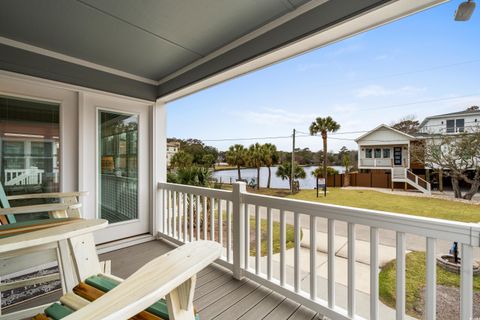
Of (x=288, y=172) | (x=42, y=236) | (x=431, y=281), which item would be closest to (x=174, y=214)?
(x=288, y=172)

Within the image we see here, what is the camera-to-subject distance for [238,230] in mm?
2219

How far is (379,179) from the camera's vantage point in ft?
7.88

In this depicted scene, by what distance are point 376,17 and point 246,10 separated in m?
0.96

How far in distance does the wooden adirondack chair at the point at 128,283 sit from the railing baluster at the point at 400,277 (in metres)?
1.17

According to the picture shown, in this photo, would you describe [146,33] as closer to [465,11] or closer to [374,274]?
[465,11]

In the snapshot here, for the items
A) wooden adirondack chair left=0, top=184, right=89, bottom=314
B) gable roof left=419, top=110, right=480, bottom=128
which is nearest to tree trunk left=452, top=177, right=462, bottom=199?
gable roof left=419, top=110, right=480, bottom=128

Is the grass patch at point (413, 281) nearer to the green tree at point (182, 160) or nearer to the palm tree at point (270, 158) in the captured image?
the palm tree at point (270, 158)

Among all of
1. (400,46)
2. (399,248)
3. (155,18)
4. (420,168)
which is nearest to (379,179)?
(420,168)

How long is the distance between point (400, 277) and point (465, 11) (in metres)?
1.69

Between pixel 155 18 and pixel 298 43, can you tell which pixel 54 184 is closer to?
pixel 155 18

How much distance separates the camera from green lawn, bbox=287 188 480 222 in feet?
4.74

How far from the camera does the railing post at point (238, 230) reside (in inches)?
87.1

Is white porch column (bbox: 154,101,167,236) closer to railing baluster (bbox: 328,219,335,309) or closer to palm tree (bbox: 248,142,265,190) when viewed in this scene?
palm tree (bbox: 248,142,265,190)

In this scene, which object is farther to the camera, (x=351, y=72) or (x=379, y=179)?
(x=351, y=72)
